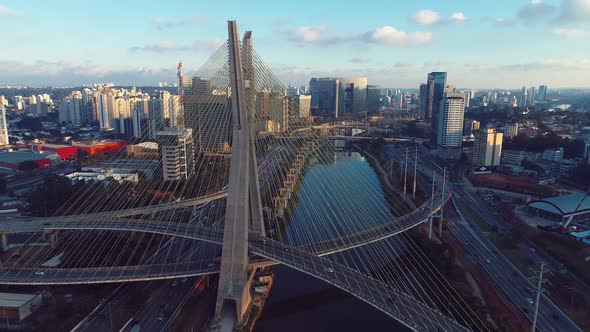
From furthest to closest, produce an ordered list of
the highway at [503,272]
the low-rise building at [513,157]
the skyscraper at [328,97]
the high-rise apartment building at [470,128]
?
the skyscraper at [328,97], the high-rise apartment building at [470,128], the low-rise building at [513,157], the highway at [503,272]

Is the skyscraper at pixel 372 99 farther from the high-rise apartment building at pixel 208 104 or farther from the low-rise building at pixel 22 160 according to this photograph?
the high-rise apartment building at pixel 208 104

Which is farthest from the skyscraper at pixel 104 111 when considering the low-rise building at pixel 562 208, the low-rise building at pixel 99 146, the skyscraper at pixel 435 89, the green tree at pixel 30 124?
the low-rise building at pixel 562 208

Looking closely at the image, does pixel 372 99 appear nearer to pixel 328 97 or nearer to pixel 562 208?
pixel 328 97

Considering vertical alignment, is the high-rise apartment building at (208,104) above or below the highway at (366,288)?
above

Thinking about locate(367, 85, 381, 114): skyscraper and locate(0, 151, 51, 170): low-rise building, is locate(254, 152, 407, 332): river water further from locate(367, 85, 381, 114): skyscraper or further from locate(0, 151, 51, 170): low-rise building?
locate(367, 85, 381, 114): skyscraper

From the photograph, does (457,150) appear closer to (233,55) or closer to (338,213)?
(338,213)

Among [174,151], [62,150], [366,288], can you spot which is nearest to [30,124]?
[62,150]

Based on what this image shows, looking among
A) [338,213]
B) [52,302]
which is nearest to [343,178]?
[338,213]
